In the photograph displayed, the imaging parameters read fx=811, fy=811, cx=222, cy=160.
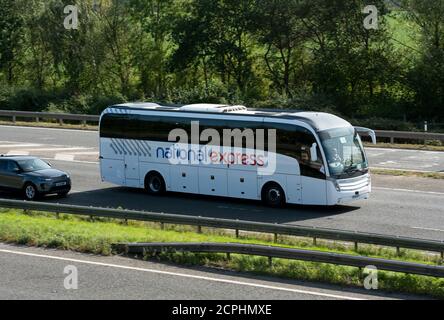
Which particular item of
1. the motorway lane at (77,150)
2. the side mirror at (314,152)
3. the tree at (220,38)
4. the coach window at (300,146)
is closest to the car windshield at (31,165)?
the motorway lane at (77,150)

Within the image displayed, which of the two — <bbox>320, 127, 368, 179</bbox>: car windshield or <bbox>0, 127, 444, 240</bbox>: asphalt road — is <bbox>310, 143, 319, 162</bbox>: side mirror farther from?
<bbox>0, 127, 444, 240</bbox>: asphalt road

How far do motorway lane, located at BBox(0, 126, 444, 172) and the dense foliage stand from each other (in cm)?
861

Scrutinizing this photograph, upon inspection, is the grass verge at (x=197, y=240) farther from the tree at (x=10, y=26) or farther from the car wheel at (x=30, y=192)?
the tree at (x=10, y=26)

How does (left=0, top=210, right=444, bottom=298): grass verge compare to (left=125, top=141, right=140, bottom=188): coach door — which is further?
(left=125, top=141, right=140, bottom=188): coach door

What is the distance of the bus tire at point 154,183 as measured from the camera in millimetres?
27375

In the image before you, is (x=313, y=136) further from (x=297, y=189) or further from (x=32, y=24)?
(x=32, y=24)

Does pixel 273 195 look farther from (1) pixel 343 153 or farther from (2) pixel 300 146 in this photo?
(1) pixel 343 153

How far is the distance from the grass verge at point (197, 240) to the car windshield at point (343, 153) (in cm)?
479

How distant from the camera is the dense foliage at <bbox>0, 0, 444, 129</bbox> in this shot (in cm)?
4594

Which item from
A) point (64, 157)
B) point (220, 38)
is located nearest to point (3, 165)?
point (64, 157)

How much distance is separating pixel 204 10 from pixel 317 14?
7532 mm

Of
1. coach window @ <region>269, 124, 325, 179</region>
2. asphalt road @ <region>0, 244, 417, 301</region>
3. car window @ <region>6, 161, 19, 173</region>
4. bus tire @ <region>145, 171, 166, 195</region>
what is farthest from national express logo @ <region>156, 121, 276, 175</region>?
asphalt road @ <region>0, 244, 417, 301</region>

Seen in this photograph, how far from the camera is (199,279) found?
14.6m

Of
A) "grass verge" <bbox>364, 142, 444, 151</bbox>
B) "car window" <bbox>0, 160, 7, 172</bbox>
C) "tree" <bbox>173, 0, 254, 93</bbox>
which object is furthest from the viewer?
"tree" <bbox>173, 0, 254, 93</bbox>
